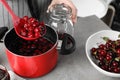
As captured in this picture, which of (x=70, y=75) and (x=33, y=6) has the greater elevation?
(x=33, y=6)

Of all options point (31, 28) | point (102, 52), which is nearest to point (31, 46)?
point (31, 28)

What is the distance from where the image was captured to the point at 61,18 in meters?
0.73

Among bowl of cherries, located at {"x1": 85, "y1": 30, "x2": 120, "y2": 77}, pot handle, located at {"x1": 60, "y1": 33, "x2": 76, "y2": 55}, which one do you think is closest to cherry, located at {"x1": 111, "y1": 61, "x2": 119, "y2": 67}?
bowl of cherries, located at {"x1": 85, "y1": 30, "x2": 120, "y2": 77}

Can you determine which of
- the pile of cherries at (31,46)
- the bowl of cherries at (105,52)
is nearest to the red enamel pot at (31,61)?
the pile of cherries at (31,46)

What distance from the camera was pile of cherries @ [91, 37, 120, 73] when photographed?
2.14ft

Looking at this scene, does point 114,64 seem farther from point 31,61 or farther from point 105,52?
point 31,61

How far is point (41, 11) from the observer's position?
0.91 metres

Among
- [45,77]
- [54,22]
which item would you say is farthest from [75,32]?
[45,77]

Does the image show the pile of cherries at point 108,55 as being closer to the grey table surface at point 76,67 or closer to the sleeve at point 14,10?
the grey table surface at point 76,67

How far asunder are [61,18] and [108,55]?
0.60ft

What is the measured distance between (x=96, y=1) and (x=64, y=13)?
2.13 feet

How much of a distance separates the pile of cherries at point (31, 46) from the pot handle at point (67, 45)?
0.18 ft

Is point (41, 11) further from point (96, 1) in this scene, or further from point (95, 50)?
point (96, 1)

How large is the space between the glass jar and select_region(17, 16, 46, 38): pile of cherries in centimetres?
9
